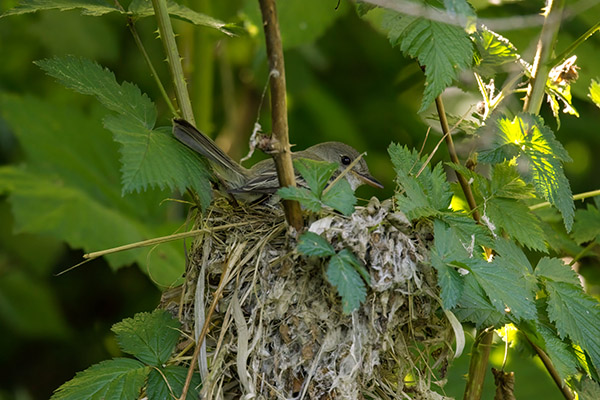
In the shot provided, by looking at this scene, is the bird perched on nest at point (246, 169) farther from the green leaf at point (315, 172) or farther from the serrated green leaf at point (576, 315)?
the serrated green leaf at point (576, 315)

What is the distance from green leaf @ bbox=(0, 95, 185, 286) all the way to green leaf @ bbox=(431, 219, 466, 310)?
1779mm

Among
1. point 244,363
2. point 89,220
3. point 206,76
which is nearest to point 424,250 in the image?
point 244,363

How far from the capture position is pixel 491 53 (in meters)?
2.65

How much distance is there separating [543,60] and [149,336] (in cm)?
167

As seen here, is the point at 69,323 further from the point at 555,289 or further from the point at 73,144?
the point at 555,289

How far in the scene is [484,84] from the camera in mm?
2758

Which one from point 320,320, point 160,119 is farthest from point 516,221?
point 160,119

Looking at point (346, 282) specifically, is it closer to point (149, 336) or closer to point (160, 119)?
point (149, 336)

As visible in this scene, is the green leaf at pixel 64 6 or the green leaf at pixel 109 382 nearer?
the green leaf at pixel 109 382

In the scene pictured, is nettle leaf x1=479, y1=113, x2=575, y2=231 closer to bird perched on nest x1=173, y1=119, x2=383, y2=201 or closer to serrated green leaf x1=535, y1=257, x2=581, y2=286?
serrated green leaf x1=535, y1=257, x2=581, y2=286

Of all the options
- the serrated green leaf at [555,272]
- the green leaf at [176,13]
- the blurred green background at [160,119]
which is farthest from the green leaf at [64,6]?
the blurred green background at [160,119]

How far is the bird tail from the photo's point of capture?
2.40 m

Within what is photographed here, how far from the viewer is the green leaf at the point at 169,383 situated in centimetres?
222

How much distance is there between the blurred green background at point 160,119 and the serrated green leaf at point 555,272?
2480 millimetres
